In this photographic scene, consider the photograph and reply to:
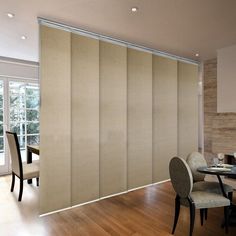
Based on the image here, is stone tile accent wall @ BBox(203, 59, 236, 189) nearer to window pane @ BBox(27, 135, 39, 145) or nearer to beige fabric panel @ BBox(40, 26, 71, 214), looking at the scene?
beige fabric panel @ BBox(40, 26, 71, 214)

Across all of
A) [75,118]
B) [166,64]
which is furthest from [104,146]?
[166,64]

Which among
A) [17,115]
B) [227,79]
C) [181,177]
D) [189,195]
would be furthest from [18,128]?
[227,79]

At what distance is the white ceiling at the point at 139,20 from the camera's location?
2.56 metres

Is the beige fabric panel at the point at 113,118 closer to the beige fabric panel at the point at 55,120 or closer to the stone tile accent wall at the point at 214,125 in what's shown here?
the beige fabric panel at the point at 55,120

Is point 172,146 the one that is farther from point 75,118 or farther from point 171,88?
point 75,118

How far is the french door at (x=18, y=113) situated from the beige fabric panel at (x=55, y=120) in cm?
255

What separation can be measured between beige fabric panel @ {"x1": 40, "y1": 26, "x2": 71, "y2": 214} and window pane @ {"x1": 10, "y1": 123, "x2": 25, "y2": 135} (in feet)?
8.51

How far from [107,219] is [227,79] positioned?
3440 millimetres

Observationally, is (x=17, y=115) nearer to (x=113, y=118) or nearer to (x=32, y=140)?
(x=32, y=140)

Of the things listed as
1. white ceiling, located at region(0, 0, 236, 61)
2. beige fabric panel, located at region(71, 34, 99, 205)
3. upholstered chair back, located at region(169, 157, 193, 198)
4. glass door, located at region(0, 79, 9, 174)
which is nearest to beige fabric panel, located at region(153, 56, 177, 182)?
white ceiling, located at region(0, 0, 236, 61)

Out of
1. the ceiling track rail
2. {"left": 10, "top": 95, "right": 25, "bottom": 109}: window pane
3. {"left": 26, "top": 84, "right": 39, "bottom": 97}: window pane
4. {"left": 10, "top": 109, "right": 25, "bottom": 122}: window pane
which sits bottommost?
{"left": 10, "top": 109, "right": 25, "bottom": 122}: window pane

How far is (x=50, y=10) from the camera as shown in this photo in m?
2.68

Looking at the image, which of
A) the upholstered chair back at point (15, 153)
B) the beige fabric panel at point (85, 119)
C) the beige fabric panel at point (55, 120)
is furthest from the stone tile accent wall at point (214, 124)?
the upholstered chair back at point (15, 153)

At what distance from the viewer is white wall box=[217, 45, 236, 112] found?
163 inches
